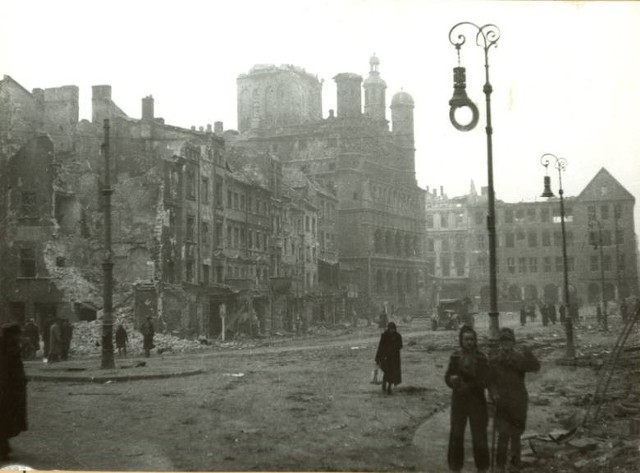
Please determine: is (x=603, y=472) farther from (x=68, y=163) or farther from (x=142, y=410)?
(x=68, y=163)

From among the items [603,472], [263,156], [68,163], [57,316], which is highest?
[263,156]

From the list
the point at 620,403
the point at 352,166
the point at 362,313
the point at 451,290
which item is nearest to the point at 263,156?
the point at 352,166

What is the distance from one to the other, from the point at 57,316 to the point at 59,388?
6.24 m

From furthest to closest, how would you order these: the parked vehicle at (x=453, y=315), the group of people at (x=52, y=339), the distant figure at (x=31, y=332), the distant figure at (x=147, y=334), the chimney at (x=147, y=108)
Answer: the chimney at (x=147, y=108)
the distant figure at (x=147, y=334)
the parked vehicle at (x=453, y=315)
the group of people at (x=52, y=339)
the distant figure at (x=31, y=332)

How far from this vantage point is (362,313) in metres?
31.3

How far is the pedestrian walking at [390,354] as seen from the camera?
12664mm

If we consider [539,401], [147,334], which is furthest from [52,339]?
[539,401]

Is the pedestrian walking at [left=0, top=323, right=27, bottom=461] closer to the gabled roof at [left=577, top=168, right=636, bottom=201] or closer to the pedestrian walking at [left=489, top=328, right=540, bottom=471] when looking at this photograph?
the pedestrian walking at [left=489, top=328, right=540, bottom=471]

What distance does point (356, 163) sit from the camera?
156 ft

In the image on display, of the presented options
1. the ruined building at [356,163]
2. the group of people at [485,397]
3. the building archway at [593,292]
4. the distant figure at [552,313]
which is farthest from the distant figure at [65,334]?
the distant figure at [552,313]

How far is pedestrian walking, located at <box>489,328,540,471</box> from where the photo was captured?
7.99 meters

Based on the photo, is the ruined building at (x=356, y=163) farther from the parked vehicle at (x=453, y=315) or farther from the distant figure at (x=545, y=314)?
the distant figure at (x=545, y=314)

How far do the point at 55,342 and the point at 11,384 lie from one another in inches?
384

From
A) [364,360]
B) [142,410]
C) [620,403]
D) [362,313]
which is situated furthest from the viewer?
[362,313]
